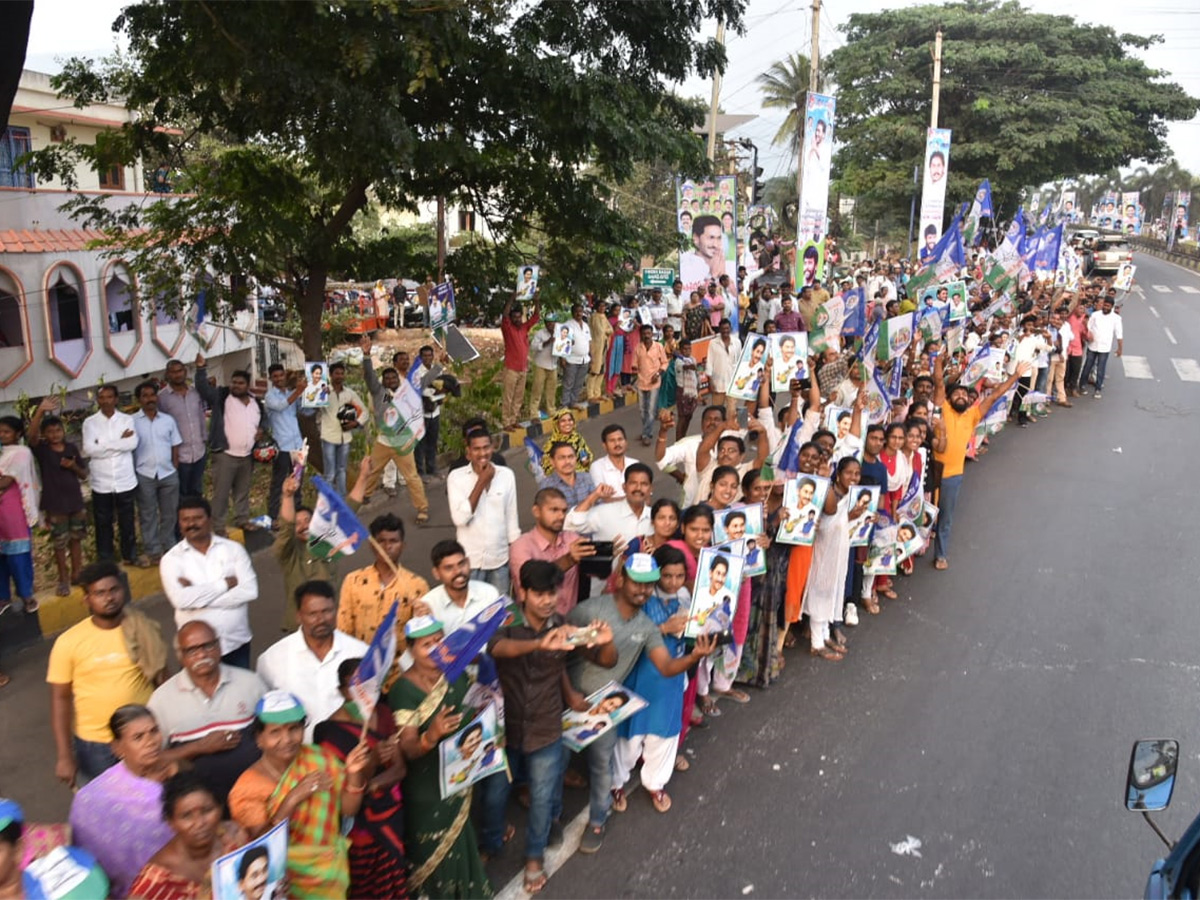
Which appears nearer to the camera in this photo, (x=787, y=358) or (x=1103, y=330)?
(x=787, y=358)

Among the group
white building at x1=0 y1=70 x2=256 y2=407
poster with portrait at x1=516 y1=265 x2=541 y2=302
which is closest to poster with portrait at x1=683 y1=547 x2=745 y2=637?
poster with portrait at x1=516 y1=265 x2=541 y2=302

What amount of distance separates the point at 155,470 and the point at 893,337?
283 inches

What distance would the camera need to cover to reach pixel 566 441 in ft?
20.1

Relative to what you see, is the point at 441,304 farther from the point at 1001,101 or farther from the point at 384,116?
the point at 1001,101

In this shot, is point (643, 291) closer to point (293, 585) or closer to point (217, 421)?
point (217, 421)

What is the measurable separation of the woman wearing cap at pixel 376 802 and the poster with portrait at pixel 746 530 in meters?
2.33

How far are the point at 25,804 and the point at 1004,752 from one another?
514 centimetres

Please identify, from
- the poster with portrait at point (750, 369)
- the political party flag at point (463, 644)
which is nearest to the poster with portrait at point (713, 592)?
the political party flag at point (463, 644)

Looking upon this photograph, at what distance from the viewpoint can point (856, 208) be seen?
148 ft

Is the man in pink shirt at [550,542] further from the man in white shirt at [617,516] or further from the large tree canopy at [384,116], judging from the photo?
the large tree canopy at [384,116]

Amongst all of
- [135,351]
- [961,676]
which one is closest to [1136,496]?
[961,676]

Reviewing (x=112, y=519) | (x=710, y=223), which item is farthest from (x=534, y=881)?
(x=710, y=223)

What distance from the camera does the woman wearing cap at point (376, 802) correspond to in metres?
3.39

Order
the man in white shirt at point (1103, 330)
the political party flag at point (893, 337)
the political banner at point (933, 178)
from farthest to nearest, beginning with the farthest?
the political banner at point (933, 178) < the man in white shirt at point (1103, 330) < the political party flag at point (893, 337)
